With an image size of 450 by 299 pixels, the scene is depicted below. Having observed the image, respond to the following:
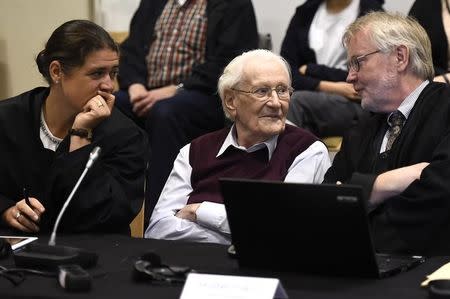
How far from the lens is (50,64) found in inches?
112

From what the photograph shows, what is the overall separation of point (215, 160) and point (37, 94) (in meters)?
0.61

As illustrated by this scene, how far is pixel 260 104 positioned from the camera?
9.48 feet

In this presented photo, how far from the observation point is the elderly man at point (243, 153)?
2.77 metres

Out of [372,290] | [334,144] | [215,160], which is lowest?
[334,144]

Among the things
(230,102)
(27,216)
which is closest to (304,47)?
(230,102)

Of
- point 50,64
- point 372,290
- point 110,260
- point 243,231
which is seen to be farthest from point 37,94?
point 372,290

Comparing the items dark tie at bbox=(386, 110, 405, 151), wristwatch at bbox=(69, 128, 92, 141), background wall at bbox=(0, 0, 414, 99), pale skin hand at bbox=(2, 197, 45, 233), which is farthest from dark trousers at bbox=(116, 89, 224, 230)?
dark tie at bbox=(386, 110, 405, 151)

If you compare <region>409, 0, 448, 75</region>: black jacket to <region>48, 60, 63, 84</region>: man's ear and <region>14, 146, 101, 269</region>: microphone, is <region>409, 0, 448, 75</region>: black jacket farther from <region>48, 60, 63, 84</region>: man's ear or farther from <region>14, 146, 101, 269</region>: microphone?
<region>14, 146, 101, 269</region>: microphone

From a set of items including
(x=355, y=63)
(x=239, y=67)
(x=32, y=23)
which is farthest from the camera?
(x=32, y=23)

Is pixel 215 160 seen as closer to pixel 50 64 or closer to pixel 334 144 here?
pixel 50 64

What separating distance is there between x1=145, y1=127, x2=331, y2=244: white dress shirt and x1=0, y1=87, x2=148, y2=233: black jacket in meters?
0.12

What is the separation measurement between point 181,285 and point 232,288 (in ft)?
0.59

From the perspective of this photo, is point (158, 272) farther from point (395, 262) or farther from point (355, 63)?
point (355, 63)

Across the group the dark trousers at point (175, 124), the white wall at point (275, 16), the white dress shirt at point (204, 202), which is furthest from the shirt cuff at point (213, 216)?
the white wall at point (275, 16)
